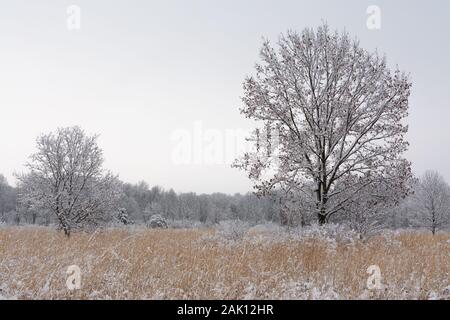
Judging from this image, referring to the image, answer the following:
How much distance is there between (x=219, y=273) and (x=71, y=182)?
1328 centimetres

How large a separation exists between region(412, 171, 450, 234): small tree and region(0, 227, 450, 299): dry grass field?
33542 mm

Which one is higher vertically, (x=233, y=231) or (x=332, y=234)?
(x=332, y=234)

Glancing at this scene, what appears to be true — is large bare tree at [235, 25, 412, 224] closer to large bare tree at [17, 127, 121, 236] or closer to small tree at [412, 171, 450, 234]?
large bare tree at [17, 127, 121, 236]

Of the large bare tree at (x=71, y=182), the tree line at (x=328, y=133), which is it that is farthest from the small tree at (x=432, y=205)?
the large bare tree at (x=71, y=182)

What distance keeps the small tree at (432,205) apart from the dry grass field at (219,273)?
33.5 metres

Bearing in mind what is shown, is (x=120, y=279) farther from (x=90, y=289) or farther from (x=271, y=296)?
(x=271, y=296)

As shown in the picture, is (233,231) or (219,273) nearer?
(219,273)

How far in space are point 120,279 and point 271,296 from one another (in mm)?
2530

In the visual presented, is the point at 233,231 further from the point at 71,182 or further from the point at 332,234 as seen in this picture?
the point at 71,182

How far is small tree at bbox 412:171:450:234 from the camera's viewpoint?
36594 mm

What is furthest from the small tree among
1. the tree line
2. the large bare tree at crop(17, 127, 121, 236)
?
the large bare tree at crop(17, 127, 121, 236)

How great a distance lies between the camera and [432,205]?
37094 millimetres

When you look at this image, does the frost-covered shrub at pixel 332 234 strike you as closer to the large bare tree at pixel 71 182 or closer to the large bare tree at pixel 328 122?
the large bare tree at pixel 328 122

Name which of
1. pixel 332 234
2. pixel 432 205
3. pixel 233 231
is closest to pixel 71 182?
pixel 233 231
